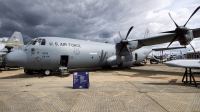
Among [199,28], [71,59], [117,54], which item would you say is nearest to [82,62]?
[71,59]

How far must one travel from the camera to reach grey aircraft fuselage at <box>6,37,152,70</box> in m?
12.0

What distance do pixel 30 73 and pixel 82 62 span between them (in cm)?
584

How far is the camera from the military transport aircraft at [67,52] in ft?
39.7

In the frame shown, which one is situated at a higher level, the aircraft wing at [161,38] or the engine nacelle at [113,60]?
the aircraft wing at [161,38]

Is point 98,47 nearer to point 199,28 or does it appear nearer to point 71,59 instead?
point 71,59

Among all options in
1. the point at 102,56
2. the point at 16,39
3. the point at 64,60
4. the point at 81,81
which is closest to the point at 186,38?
the point at 102,56

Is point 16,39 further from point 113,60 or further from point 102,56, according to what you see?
point 113,60

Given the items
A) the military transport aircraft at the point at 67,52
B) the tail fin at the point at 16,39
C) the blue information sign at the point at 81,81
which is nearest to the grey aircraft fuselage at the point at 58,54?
the military transport aircraft at the point at 67,52

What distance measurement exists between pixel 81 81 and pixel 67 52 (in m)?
6.75

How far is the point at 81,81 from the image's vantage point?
777 cm

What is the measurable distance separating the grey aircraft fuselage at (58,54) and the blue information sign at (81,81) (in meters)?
6.08

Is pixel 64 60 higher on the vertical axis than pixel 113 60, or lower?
higher

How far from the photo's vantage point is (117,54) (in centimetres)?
1980

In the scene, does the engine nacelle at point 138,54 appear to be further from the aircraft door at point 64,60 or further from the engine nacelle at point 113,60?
the aircraft door at point 64,60
